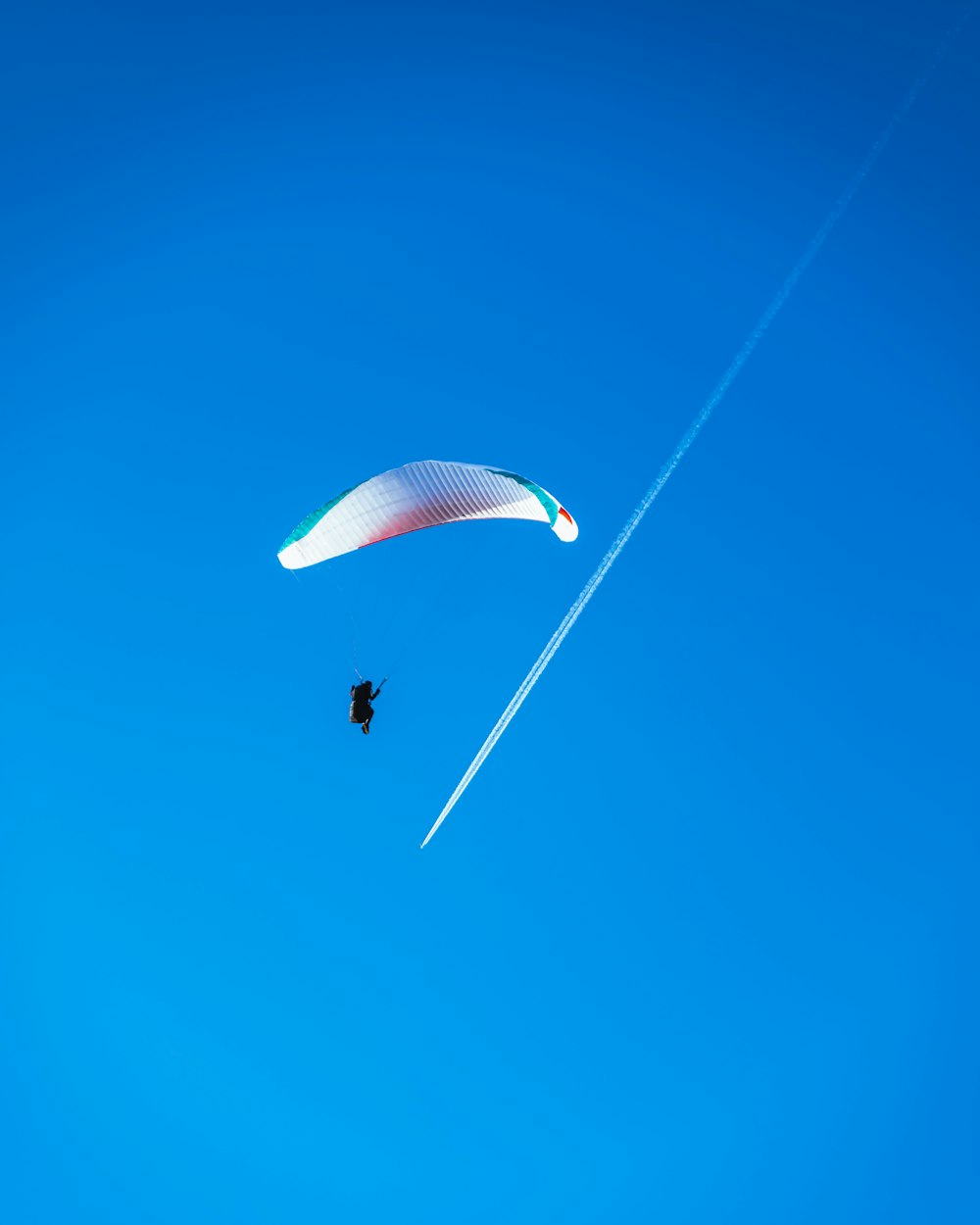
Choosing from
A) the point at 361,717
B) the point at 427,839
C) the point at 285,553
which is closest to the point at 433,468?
the point at 285,553

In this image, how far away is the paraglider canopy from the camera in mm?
14742

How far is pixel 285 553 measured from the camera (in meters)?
15.3

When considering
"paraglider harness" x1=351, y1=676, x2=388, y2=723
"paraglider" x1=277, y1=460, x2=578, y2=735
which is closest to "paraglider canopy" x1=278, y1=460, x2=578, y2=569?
"paraglider" x1=277, y1=460, x2=578, y2=735

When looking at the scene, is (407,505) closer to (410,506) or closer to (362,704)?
(410,506)

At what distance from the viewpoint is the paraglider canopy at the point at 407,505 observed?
14.7 meters

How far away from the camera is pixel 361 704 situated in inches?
662

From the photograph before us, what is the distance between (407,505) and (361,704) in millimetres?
4327

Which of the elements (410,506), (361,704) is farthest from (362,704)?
(410,506)

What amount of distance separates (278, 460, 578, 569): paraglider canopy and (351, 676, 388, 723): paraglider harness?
295cm

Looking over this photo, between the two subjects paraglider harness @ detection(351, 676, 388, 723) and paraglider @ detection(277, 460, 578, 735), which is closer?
paraglider @ detection(277, 460, 578, 735)

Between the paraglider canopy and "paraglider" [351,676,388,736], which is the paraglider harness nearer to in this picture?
"paraglider" [351,676,388,736]

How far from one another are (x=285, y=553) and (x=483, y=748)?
20.2 ft

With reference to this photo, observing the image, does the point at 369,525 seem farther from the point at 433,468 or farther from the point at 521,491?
the point at 521,491

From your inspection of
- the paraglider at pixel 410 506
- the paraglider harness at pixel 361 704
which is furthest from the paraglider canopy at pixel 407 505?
the paraglider harness at pixel 361 704
